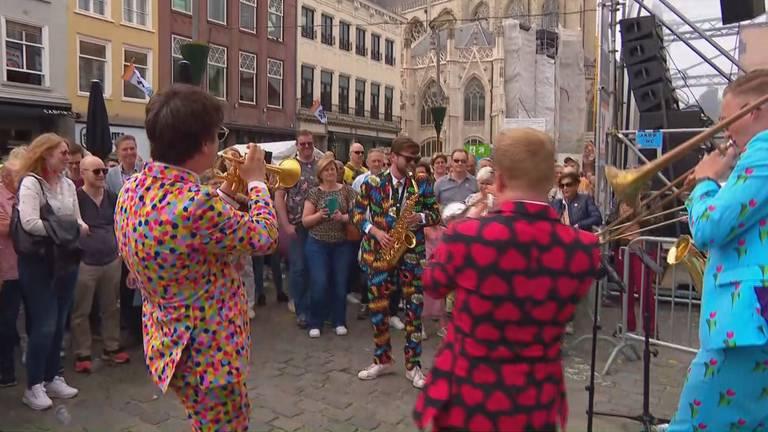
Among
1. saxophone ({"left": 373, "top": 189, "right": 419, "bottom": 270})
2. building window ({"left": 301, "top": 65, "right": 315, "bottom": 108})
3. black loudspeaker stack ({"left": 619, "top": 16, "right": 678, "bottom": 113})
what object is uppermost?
building window ({"left": 301, "top": 65, "right": 315, "bottom": 108})

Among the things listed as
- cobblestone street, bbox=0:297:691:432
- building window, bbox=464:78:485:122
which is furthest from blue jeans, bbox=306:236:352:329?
building window, bbox=464:78:485:122

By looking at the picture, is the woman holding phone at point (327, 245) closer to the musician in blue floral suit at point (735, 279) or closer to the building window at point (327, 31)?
the musician in blue floral suit at point (735, 279)

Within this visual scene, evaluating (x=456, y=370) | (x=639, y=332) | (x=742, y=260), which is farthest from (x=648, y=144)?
(x=456, y=370)

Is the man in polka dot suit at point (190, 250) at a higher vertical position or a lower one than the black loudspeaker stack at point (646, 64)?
lower

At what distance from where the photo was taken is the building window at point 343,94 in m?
34.1

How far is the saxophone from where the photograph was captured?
4816 mm

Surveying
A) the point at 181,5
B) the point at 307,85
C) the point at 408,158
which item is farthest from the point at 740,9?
the point at 307,85

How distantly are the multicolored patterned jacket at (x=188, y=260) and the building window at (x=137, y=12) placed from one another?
22.2m

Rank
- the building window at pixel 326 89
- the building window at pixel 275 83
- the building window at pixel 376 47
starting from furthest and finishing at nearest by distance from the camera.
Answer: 1. the building window at pixel 376 47
2. the building window at pixel 326 89
3. the building window at pixel 275 83

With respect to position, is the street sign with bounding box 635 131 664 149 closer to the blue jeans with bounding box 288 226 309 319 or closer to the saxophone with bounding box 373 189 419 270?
the saxophone with bounding box 373 189 419 270

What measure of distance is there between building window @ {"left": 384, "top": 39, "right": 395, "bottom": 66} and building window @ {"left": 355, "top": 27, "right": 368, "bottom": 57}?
7.56ft

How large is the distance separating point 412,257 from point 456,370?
112 inches

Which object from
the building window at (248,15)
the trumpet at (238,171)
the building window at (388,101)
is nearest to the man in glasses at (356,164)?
the trumpet at (238,171)

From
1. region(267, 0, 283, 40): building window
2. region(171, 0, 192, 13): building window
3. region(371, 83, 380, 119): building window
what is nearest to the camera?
region(171, 0, 192, 13): building window
